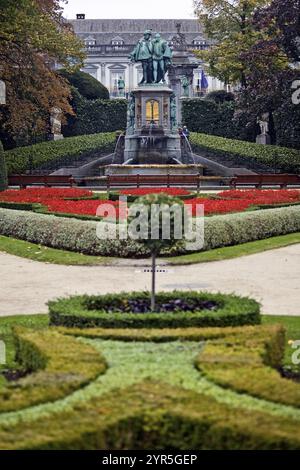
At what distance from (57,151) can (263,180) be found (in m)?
14.6

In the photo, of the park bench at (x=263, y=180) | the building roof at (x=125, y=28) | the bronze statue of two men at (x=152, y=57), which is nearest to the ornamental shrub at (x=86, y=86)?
the bronze statue of two men at (x=152, y=57)

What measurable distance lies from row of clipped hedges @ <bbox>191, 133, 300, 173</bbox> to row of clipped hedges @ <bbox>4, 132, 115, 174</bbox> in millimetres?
4535

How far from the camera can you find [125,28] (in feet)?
307

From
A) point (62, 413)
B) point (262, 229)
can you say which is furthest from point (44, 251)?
point (62, 413)

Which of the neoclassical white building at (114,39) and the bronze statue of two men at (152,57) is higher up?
the neoclassical white building at (114,39)

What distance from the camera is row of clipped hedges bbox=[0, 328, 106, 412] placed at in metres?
6.09

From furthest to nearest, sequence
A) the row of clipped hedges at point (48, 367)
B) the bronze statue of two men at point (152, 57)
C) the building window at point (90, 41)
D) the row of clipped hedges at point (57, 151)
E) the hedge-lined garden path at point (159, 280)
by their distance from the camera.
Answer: the building window at point (90, 41), the row of clipped hedges at point (57, 151), the bronze statue of two men at point (152, 57), the hedge-lined garden path at point (159, 280), the row of clipped hedges at point (48, 367)

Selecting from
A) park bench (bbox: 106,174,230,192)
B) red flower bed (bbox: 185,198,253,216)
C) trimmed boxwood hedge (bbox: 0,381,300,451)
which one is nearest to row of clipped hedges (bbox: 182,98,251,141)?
park bench (bbox: 106,174,230,192)

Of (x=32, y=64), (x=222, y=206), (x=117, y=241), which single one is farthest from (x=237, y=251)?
(x=32, y=64)

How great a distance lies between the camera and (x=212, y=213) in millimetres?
22031

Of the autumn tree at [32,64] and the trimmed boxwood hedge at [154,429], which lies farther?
the autumn tree at [32,64]

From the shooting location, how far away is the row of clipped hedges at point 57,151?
149 feet

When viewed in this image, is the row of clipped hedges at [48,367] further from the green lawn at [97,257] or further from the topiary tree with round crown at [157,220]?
the green lawn at [97,257]

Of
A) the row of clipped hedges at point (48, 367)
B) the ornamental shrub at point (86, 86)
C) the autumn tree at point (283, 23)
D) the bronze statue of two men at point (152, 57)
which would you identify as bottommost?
the row of clipped hedges at point (48, 367)
